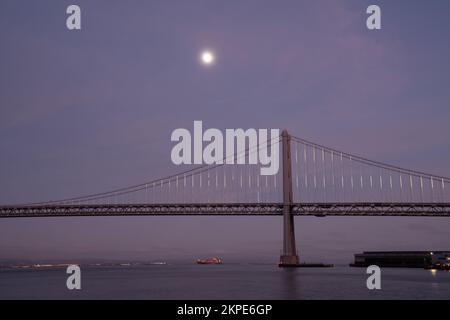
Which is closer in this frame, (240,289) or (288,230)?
(240,289)

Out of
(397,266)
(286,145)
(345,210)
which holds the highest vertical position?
(286,145)

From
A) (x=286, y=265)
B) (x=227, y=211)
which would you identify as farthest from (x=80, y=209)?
(x=286, y=265)

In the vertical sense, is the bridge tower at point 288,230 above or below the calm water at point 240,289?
above

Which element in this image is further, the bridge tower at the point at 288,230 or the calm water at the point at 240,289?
the bridge tower at the point at 288,230

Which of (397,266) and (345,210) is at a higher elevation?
(345,210)

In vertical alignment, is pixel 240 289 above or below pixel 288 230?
below

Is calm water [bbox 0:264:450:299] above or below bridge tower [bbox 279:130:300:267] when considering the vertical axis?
below

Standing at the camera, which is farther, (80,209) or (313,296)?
(80,209)

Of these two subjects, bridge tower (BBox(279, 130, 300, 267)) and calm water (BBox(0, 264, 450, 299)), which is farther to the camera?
bridge tower (BBox(279, 130, 300, 267))

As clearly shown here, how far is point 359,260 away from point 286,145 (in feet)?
160
